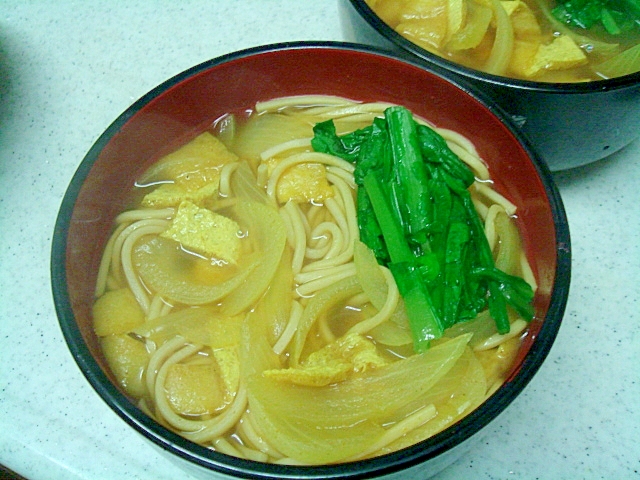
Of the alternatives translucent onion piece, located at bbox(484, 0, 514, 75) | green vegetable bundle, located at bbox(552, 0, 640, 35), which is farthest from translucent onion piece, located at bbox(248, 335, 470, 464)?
green vegetable bundle, located at bbox(552, 0, 640, 35)

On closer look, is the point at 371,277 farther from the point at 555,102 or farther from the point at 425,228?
the point at 555,102

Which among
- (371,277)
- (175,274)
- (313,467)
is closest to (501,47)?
(371,277)

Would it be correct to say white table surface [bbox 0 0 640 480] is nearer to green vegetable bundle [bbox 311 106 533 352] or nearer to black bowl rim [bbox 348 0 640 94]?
green vegetable bundle [bbox 311 106 533 352]

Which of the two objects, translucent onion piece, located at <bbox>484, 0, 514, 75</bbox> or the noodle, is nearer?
the noodle

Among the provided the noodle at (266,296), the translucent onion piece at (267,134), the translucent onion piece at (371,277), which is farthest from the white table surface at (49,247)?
the translucent onion piece at (267,134)

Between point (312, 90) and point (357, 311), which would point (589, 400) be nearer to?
point (357, 311)

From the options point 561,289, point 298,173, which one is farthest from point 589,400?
point 298,173
